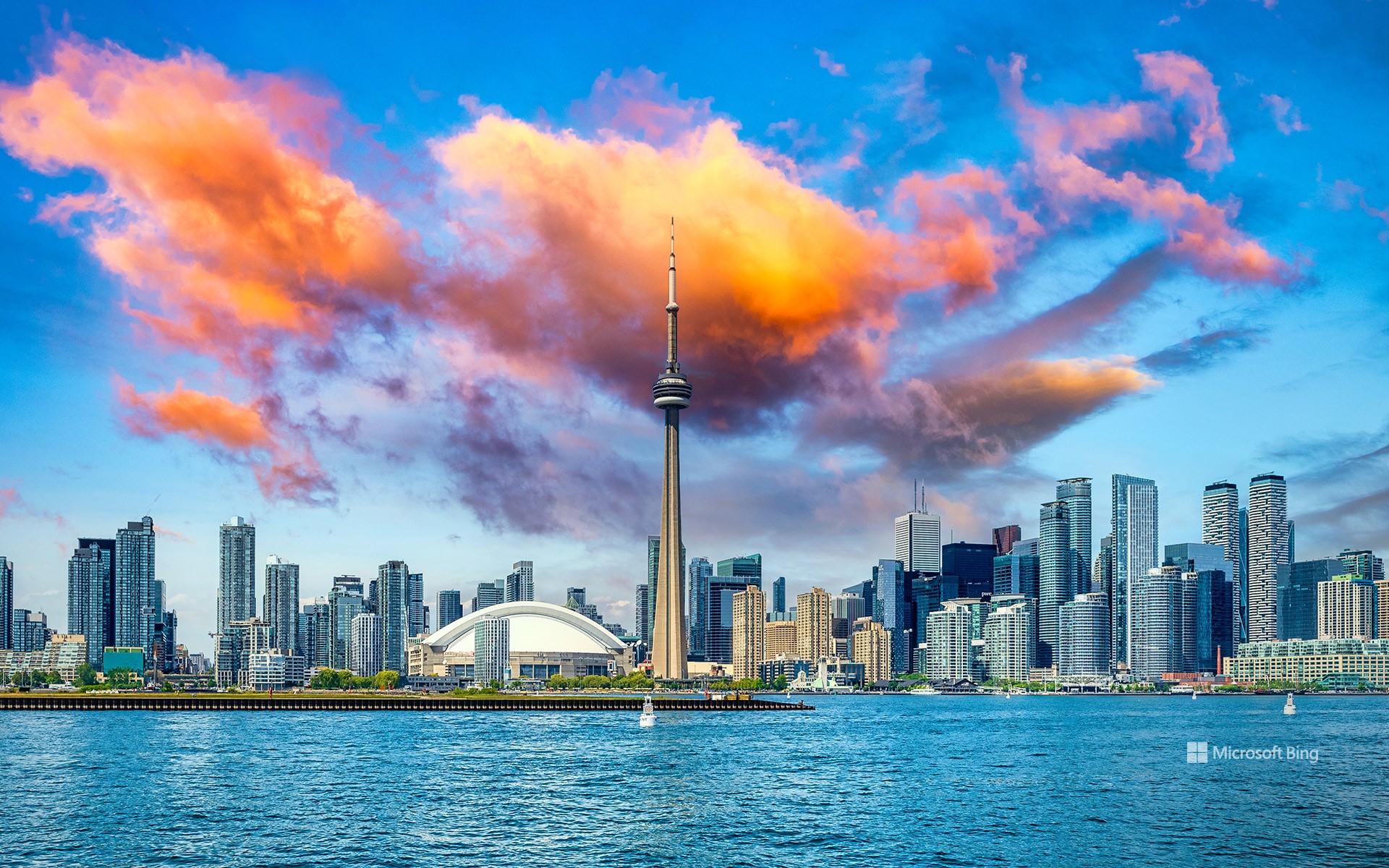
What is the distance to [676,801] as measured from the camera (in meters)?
79.1

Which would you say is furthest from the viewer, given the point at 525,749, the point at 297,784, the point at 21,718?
the point at 21,718

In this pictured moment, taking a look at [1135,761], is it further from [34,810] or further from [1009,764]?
[34,810]

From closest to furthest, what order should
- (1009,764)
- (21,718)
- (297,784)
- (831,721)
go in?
(297,784) < (1009,764) < (21,718) < (831,721)

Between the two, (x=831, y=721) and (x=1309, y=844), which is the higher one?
(x=1309, y=844)

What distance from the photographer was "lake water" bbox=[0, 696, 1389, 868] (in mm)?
61188

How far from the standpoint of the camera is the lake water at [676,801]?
61.2 meters

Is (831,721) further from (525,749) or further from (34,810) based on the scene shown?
(34,810)

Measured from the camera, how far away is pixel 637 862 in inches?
2324

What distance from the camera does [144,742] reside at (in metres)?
125

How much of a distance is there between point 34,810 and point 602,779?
1426 inches

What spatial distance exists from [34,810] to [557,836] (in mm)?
31998

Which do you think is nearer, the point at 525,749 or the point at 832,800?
the point at 832,800

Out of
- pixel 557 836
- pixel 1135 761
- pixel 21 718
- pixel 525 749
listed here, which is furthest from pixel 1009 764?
pixel 21 718

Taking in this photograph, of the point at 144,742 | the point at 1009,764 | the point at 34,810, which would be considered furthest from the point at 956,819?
the point at 144,742
